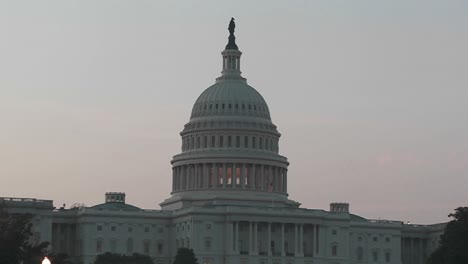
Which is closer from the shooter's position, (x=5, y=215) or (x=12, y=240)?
(x=12, y=240)

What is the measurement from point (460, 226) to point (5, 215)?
54582mm

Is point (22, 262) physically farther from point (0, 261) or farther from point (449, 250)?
point (449, 250)

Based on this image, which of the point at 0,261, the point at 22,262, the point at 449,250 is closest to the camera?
the point at 0,261

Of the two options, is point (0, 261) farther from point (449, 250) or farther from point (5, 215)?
point (449, 250)

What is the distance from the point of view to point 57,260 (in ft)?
516

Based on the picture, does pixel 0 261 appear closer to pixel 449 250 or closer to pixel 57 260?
pixel 57 260

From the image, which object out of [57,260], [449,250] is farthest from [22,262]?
[449,250]

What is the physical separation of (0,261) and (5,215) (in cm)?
2005

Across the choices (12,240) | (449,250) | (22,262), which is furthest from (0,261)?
(449,250)

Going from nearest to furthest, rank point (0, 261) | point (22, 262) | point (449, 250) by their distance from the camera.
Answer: point (0, 261) → point (22, 262) → point (449, 250)

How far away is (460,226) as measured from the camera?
19850cm

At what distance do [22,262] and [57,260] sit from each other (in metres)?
6.03

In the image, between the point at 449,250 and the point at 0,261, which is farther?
the point at 449,250

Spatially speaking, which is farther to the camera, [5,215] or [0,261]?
[5,215]
